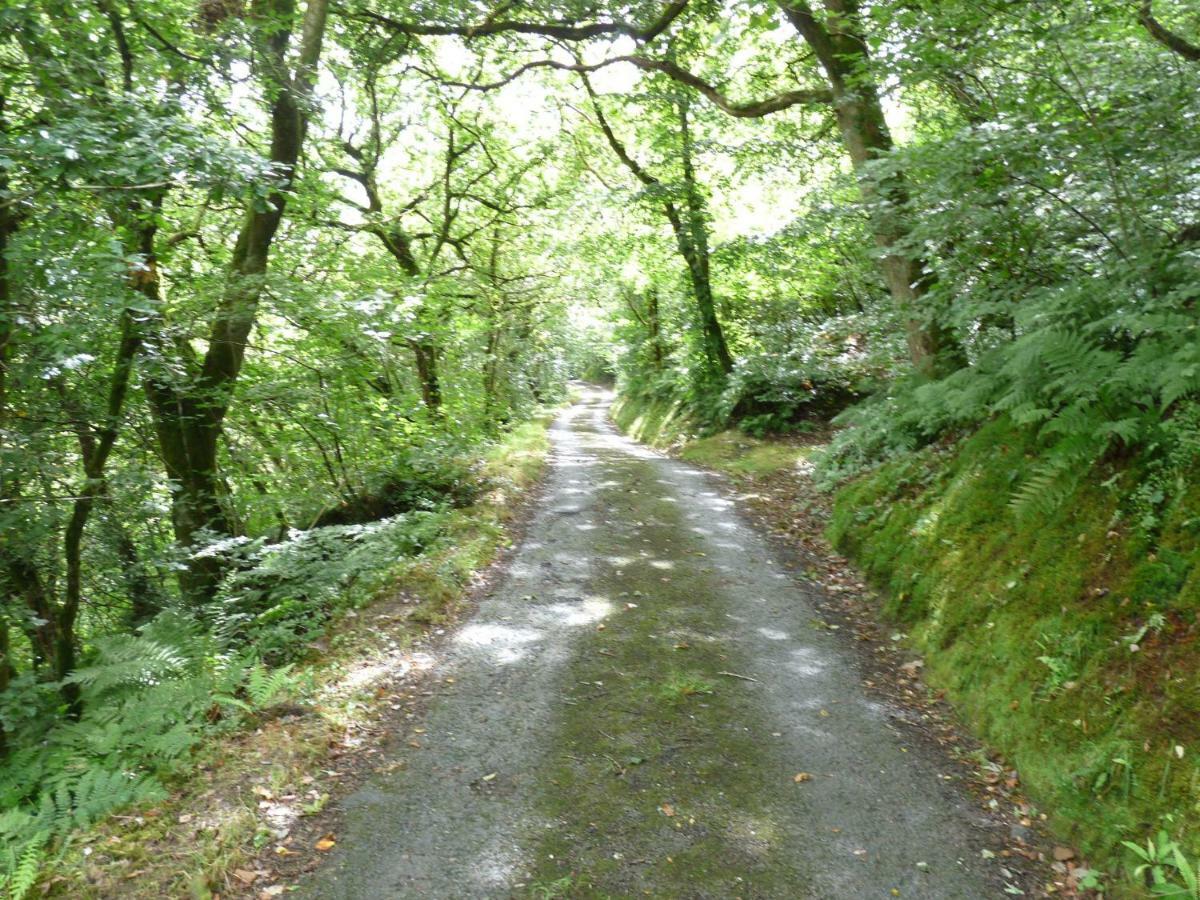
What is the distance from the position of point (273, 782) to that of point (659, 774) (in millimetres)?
2436

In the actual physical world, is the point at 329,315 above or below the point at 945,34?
below

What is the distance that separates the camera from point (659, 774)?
4676 mm

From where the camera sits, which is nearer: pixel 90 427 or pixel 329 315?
pixel 90 427

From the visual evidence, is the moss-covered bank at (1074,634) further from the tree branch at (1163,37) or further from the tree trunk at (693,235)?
the tree trunk at (693,235)

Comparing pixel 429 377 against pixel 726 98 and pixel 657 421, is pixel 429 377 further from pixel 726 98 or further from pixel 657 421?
pixel 657 421

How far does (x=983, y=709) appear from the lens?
5.04m

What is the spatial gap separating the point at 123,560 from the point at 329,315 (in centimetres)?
386

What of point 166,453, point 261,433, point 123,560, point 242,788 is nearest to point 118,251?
point 242,788

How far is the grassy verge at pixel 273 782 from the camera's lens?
3.80m

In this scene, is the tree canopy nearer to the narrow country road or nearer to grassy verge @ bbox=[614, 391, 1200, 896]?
grassy verge @ bbox=[614, 391, 1200, 896]

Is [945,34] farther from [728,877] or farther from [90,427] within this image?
[90,427]

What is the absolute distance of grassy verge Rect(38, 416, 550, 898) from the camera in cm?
380

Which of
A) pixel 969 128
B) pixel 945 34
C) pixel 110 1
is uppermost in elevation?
pixel 110 1

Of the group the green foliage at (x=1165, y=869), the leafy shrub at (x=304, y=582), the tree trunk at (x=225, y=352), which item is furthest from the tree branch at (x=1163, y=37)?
the leafy shrub at (x=304, y=582)
